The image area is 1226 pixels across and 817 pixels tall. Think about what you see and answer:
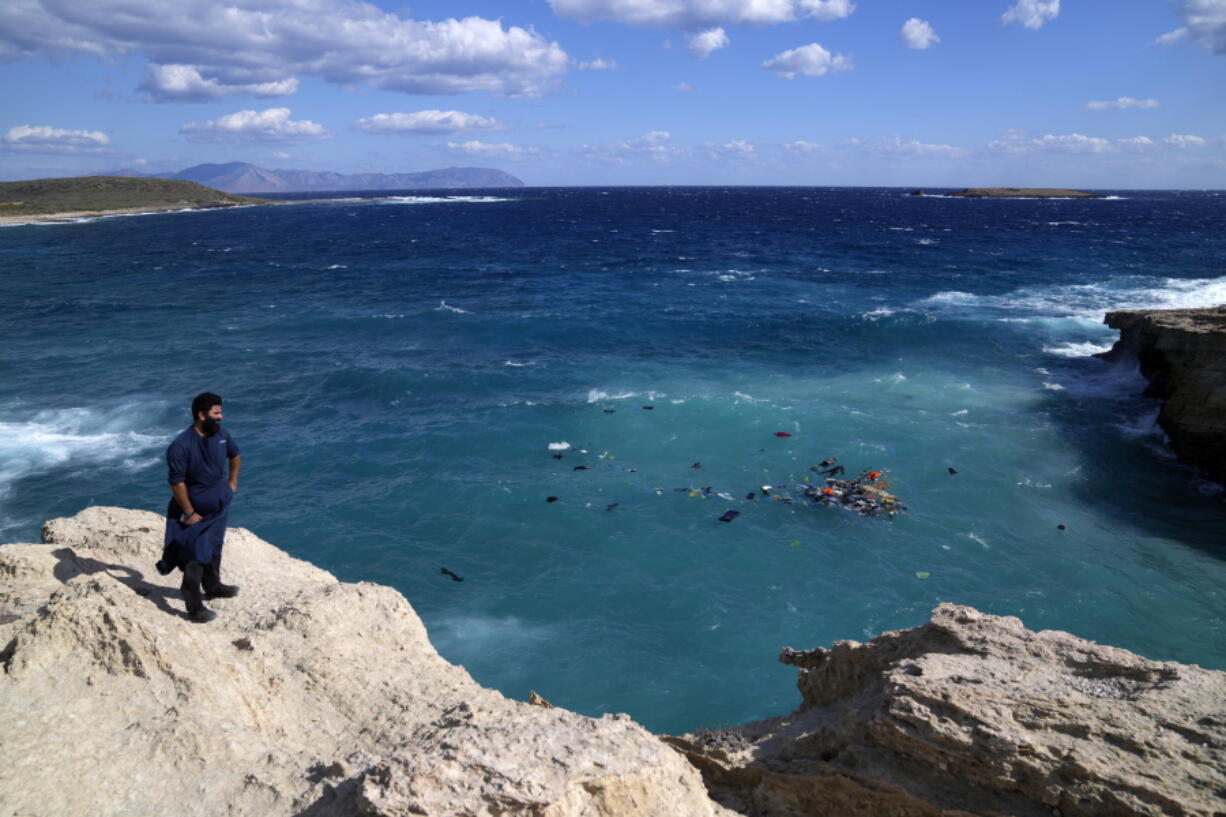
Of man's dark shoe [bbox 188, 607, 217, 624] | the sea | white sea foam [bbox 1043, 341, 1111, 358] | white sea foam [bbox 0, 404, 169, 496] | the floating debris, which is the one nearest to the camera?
man's dark shoe [bbox 188, 607, 217, 624]

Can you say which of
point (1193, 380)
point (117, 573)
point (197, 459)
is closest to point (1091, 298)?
point (1193, 380)

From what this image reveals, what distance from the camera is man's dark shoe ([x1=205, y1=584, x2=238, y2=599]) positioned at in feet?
28.2

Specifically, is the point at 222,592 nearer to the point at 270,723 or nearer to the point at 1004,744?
the point at 270,723

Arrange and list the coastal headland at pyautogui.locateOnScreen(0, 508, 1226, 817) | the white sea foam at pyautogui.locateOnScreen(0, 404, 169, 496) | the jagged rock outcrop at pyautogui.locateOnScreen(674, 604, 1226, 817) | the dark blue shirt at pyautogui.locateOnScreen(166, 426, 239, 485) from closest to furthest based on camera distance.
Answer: the coastal headland at pyautogui.locateOnScreen(0, 508, 1226, 817)
the jagged rock outcrop at pyautogui.locateOnScreen(674, 604, 1226, 817)
the dark blue shirt at pyautogui.locateOnScreen(166, 426, 239, 485)
the white sea foam at pyautogui.locateOnScreen(0, 404, 169, 496)

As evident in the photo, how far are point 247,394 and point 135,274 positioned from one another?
144 ft

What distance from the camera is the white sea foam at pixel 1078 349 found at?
36406 mm

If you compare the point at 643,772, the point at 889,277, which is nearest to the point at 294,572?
the point at 643,772

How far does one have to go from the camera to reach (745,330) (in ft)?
138

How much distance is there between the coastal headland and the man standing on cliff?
20.7 inches

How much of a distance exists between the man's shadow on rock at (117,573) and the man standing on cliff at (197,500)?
0.50 metres

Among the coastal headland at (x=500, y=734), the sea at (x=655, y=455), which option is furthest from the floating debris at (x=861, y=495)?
the coastal headland at (x=500, y=734)

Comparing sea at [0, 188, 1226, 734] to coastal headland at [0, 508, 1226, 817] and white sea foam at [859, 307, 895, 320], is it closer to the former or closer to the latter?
white sea foam at [859, 307, 895, 320]

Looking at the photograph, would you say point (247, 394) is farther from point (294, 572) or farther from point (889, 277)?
point (889, 277)

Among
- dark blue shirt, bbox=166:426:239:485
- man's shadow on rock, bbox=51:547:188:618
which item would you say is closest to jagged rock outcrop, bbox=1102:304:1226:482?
dark blue shirt, bbox=166:426:239:485
